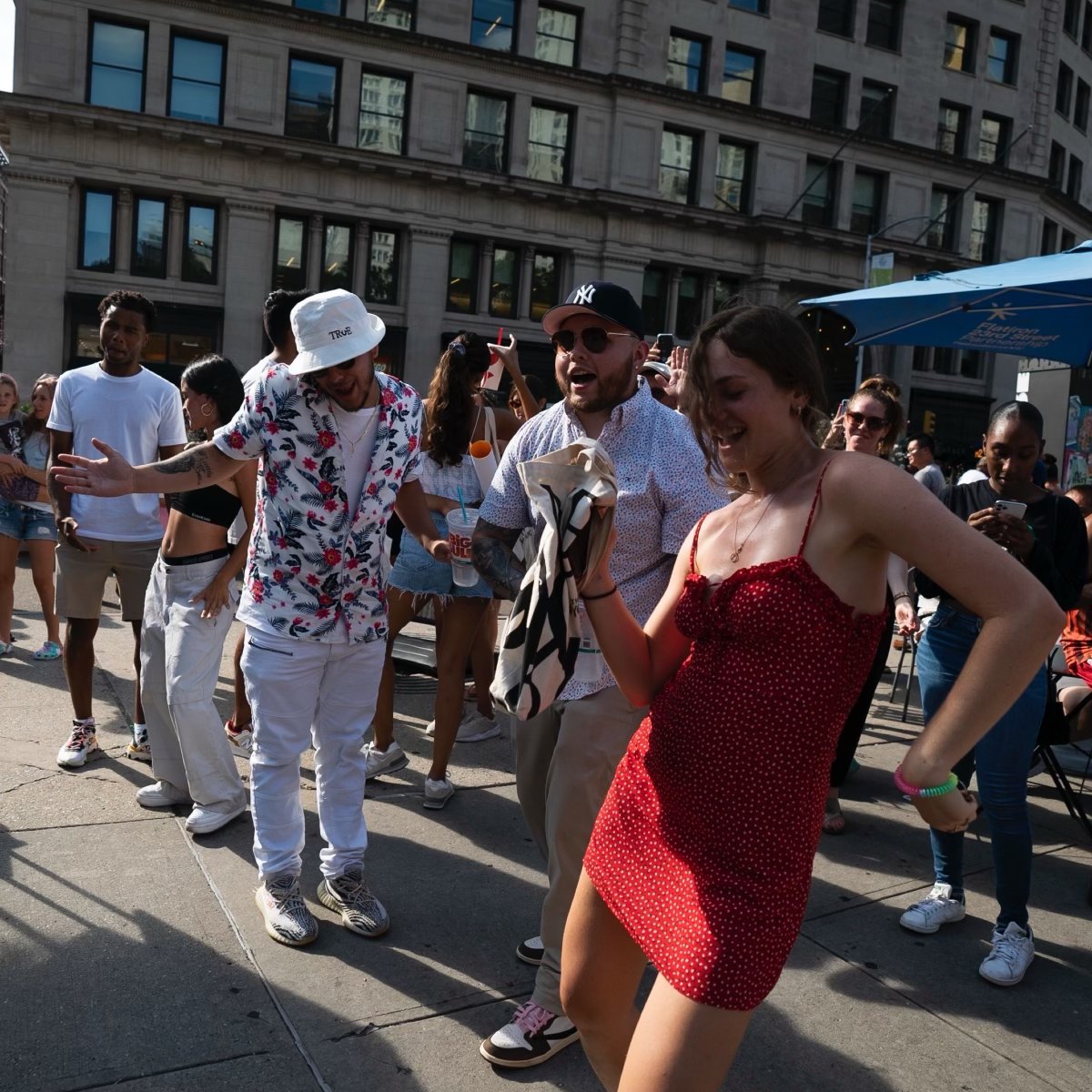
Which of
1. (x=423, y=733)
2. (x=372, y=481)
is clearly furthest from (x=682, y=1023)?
(x=423, y=733)

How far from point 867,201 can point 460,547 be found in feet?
114

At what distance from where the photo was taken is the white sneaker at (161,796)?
4484 millimetres

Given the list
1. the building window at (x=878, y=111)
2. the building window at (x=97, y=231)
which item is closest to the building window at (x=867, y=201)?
the building window at (x=878, y=111)

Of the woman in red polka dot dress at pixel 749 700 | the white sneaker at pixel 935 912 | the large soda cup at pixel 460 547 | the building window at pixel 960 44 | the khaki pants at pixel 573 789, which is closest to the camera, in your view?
the woman in red polka dot dress at pixel 749 700

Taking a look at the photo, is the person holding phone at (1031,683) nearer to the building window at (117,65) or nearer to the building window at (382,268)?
the building window at (382,268)

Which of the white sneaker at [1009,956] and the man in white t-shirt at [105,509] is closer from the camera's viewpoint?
the white sneaker at [1009,956]

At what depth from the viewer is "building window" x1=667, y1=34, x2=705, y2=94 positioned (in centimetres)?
3116

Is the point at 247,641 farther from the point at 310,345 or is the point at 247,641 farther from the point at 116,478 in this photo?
the point at 310,345

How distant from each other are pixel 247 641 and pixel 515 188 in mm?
27261

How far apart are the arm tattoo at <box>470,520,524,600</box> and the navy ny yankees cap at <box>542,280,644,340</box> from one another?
0.67 metres

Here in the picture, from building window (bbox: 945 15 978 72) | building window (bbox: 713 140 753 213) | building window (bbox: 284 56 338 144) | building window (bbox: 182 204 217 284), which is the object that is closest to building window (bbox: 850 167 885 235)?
building window (bbox: 713 140 753 213)

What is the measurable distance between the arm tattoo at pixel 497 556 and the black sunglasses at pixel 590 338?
620 mm

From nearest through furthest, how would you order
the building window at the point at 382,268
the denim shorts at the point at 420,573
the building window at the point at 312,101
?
the denim shorts at the point at 420,573, the building window at the point at 312,101, the building window at the point at 382,268

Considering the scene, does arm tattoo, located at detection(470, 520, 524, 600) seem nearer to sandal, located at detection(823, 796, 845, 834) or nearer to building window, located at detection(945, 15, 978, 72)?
sandal, located at detection(823, 796, 845, 834)
